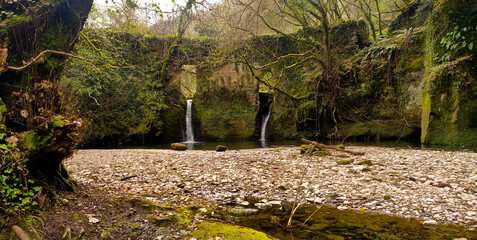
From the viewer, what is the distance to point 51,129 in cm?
290

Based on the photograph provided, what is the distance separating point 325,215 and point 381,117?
10470mm

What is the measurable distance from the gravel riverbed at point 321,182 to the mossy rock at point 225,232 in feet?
3.23

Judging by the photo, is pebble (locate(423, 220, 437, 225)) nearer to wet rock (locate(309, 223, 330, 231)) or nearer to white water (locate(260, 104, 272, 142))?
wet rock (locate(309, 223, 330, 231))

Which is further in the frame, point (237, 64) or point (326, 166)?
A: point (237, 64)

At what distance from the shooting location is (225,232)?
2.80 meters

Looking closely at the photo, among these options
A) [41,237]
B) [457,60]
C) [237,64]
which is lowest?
[41,237]

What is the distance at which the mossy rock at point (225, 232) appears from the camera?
8.80 ft

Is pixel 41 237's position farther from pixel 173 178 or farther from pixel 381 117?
pixel 381 117

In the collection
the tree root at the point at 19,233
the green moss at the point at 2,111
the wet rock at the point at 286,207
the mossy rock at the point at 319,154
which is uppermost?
the green moss at the point at 2,111

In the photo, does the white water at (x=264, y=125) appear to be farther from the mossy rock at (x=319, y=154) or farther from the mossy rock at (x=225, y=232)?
the mossy rock at (x=225, y=232)

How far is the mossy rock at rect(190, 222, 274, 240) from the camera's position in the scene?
2683mm

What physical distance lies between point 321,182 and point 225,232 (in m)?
2.59

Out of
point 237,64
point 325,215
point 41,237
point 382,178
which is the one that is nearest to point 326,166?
point 382,178

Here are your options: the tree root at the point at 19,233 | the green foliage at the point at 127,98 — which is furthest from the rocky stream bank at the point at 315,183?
the green foliage at the point at 127,98
